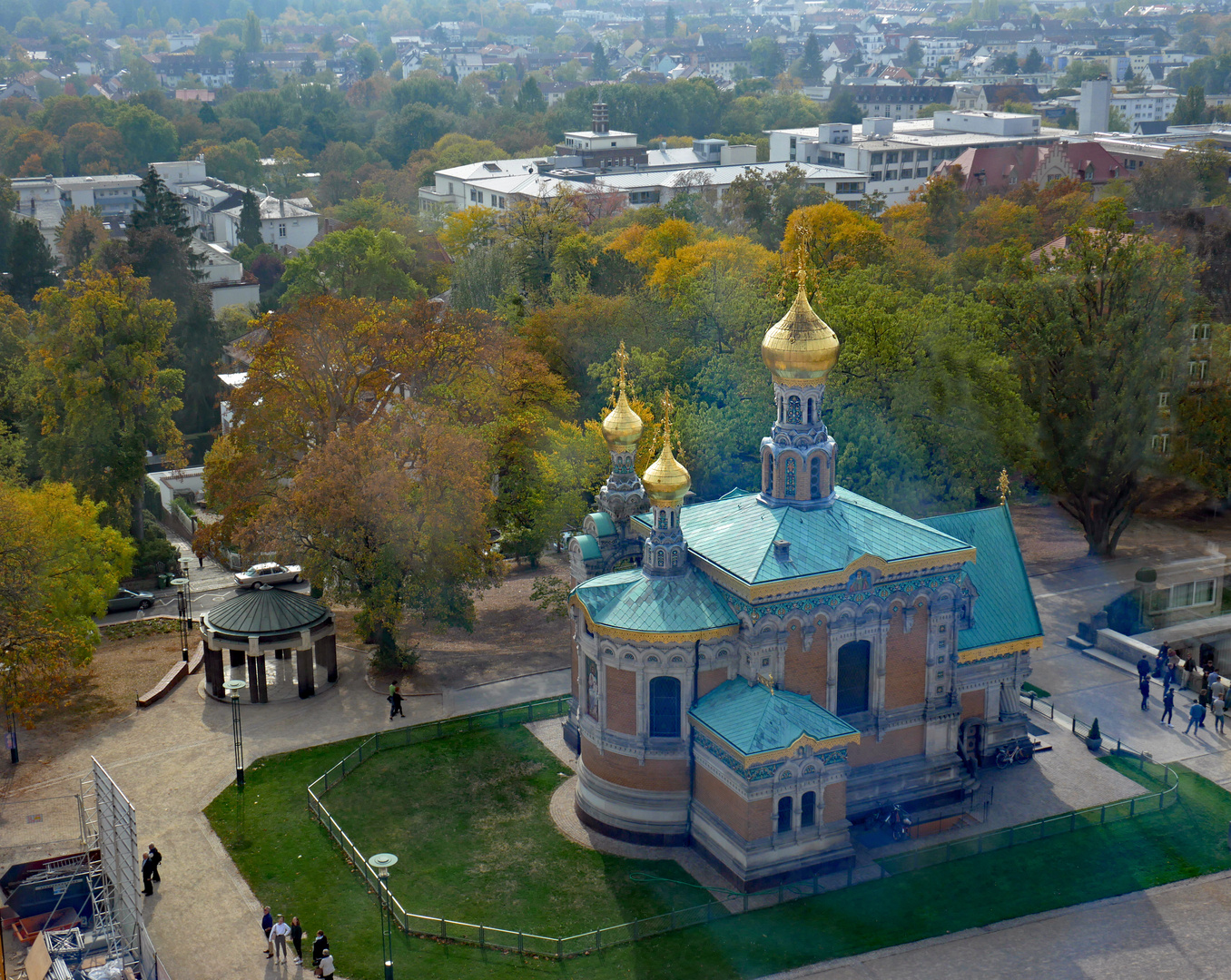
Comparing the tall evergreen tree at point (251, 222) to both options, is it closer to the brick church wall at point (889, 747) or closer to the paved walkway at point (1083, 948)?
the brick church wall at point (889, 747)

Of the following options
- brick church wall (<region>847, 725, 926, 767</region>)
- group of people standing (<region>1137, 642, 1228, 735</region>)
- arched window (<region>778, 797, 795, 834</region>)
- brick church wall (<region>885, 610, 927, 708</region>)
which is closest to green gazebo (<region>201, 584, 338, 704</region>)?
arched window (<region>778, 797, 795, 834</region>)

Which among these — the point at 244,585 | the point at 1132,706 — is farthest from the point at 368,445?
the point at 1132,706

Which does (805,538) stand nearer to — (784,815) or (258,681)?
(784,815)

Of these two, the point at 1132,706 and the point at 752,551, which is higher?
the point at 752,551

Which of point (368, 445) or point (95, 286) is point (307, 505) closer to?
point (368, 445)

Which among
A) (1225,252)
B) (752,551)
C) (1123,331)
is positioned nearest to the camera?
(752,551)

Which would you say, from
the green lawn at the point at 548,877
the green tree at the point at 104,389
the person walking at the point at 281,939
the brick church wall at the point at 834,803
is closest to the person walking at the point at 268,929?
the person walking at the point at 281,939
